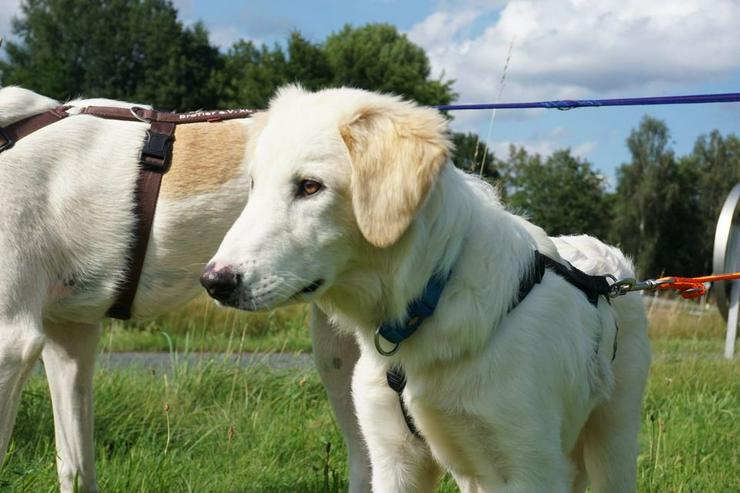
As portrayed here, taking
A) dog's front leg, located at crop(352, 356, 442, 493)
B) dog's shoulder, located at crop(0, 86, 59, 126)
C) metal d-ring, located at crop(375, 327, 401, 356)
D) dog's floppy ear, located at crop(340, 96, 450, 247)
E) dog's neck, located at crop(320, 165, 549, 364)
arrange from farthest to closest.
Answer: dog's shoulder, located at crop(0, 86, 59, 126) < dog's front leg, located at crop(352, 356, 442, 493) < metal d-ring, located at crop(375, 327, 401, 356) < dog's neck, located at crop(320, 165, 549, 364) < dog's floppy ear, located at crop(340, 96, 450, 247)

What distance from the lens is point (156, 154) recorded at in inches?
149

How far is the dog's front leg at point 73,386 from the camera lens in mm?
4074

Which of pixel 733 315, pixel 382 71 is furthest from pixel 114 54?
pixel 733 315

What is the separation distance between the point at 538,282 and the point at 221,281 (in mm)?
1130

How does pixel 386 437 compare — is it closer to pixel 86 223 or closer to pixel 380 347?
pixel 380 347

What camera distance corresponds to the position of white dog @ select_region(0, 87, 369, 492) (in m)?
3.43

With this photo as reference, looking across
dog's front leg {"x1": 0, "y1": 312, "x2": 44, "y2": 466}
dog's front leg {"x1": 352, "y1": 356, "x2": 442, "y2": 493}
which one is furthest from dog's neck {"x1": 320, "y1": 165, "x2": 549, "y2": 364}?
dog's front leg {"x1": 0, "y1": 312, "x2": 44, "y2": 466}

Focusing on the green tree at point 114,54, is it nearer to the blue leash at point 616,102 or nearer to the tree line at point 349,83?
the tree line at point 349,83

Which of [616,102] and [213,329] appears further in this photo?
[213,329]

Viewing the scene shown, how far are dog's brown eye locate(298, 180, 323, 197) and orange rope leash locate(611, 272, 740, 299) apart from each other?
4.25 feet

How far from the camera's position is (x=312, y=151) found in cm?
274

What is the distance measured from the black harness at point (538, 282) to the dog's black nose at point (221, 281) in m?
0.59

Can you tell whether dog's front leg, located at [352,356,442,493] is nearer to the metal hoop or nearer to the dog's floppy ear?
the dog's floppy ear

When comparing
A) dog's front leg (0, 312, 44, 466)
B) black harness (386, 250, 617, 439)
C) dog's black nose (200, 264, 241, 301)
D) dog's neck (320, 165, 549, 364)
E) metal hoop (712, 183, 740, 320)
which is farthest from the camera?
metal hoop (712, 183, 740, 320)
